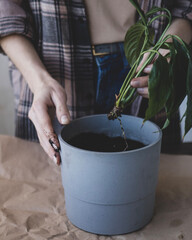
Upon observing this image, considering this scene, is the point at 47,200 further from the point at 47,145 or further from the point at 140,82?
the point at 140,82

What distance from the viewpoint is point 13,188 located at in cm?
76

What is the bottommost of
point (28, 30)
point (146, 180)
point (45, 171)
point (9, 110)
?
point (9, 110)

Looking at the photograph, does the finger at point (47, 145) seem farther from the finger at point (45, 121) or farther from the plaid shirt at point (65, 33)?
the plaid shirt at point (65, 33)

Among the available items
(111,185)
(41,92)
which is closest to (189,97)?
(111,185)

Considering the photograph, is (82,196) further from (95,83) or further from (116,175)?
(95,83)

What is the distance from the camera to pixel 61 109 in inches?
26.3

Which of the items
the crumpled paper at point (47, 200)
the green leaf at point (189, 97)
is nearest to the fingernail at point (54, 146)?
the crumpled paper at point (47, 200)

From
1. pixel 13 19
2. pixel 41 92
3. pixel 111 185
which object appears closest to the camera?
pixel 111 185

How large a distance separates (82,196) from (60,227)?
8 centimetres

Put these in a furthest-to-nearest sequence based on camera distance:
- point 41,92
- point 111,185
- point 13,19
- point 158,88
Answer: point 13,19 → point 41,92 → point 111,185 → point 158,88

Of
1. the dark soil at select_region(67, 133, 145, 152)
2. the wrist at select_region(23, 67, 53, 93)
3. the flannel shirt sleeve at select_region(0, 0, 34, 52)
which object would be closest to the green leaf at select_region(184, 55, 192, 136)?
the dark soil at select_region(67, 133, 145, 152)

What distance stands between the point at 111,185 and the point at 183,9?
55cm

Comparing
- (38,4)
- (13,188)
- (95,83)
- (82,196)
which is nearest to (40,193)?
(13,188)

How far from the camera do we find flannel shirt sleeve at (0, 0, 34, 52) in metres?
0.84
